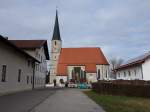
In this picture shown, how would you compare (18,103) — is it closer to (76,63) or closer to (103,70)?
(76,63)

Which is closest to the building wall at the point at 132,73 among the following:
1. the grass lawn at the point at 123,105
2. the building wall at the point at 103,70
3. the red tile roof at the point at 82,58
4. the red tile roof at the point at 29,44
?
the grass lawn at the point at 123,105

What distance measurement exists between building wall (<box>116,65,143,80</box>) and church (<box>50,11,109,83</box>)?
2711 centimetres

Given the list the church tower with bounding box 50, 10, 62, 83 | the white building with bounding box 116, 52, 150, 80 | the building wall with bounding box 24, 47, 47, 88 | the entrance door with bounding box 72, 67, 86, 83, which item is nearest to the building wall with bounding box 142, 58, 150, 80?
the white building with bounding box 116, 52, 150, 80

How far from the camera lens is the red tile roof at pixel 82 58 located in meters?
72.2

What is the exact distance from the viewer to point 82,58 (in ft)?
244

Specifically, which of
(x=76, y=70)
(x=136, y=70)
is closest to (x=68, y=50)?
(x=76, y=70)

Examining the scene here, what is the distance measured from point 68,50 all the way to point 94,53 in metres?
8.75

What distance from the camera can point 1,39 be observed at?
A: 19.0 meters

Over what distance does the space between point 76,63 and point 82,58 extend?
2.61 metres

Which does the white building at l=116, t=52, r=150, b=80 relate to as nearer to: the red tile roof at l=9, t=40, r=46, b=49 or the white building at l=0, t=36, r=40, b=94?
the white building at l=0, t=36, r=40, b=94

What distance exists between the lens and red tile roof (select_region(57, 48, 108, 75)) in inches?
2842

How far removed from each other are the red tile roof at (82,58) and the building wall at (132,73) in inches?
1170

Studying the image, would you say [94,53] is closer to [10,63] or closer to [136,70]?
[136,70]

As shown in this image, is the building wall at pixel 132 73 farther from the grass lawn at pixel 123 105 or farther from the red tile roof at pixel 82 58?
the red tile roof at pixel 82 58
